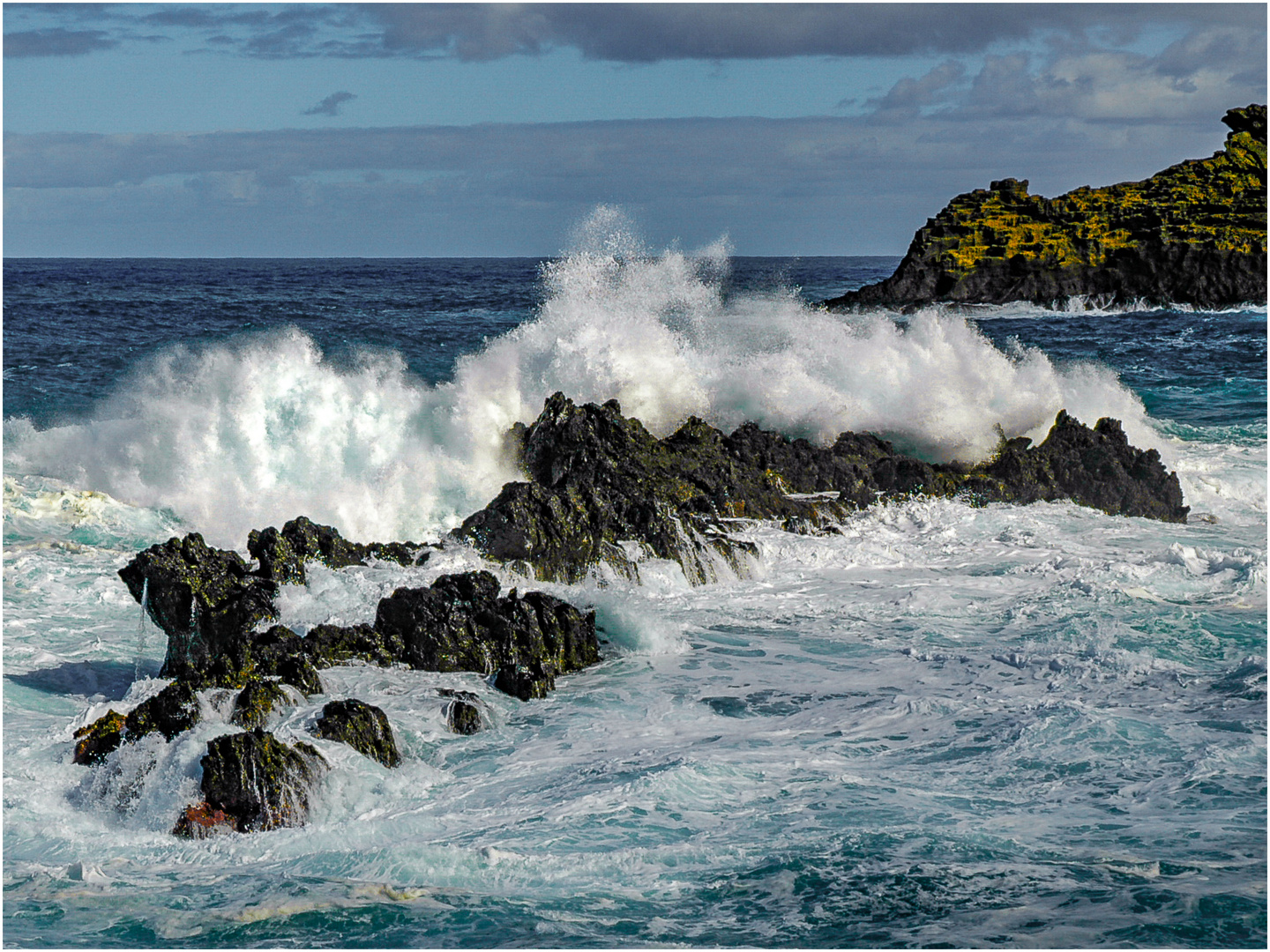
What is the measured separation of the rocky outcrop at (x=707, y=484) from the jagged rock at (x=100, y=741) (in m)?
4.36

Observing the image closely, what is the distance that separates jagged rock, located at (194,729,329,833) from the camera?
7012 millimetres

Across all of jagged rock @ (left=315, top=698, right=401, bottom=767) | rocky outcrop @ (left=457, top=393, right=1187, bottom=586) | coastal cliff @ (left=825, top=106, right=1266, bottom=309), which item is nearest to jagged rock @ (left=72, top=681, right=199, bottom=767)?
jagged rock @ (left=315, top=698, right=401, bottom=767)

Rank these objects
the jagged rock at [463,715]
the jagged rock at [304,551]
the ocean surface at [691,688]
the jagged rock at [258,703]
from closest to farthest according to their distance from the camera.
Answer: the ocean surface at [691,688] < the jagged rock at [258,703] < the jagged rock at [463,715] < the jagged rock at [304,551]

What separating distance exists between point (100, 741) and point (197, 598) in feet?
7.34

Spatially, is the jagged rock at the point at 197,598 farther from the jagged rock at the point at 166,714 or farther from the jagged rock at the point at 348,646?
the jagged rock at the point at 166,714

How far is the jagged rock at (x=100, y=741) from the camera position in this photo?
7.79 metres

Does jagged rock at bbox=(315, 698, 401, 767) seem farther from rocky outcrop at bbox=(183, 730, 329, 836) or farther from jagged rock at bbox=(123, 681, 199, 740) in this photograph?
jagged rock at bbox=(123, 681, 199, 740)

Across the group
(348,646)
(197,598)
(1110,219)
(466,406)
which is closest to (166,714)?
(348,646)

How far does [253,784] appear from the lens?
706cm

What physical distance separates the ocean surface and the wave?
0.05 m

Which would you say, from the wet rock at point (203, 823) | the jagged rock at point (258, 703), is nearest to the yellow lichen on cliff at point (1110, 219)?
the jagged rock at point (258, 703)

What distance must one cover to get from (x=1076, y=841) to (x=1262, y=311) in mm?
40178

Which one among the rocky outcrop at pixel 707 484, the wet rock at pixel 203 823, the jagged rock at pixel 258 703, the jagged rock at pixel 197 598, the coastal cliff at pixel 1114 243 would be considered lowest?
the wet rock at pixel 203 823

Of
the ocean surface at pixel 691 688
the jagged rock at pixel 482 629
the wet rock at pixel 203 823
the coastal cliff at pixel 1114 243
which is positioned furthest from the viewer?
the coastal cliff at pixel 1114 243
